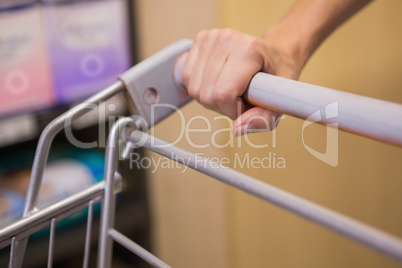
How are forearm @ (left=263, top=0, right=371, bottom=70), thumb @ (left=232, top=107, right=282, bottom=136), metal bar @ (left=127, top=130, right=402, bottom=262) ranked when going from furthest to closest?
forearm @ (left=263, top=0, right=371, bottom=70), thumb @ (left=232, top=107, right=282, bottom=136), metal bar @ (left=127, top=130, right=402, bottom=262)

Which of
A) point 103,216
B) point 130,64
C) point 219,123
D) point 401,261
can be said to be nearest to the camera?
point 401,261

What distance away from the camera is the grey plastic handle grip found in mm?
369

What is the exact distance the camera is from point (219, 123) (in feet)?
4.21

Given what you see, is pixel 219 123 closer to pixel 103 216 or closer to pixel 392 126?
pixel 103 216

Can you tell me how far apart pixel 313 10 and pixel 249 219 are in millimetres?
831

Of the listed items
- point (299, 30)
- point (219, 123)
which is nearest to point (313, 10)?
point (299, 30)

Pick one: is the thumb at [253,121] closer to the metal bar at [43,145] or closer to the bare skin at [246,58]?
the bare skin at [246,58]

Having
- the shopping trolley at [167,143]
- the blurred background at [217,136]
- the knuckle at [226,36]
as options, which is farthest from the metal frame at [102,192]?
the blurred background at [217,136]

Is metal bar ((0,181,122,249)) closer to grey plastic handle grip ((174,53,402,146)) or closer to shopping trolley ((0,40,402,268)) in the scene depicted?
shopping trolley ((0,40,402,268))

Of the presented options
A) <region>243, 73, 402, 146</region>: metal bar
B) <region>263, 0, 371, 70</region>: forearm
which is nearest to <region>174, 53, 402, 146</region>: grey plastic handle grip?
<region>243, 73, 402, 146</region>: metal bar

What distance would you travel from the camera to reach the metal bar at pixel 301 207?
1.05 ft

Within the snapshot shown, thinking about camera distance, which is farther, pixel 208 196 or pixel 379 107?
pixel 208 196

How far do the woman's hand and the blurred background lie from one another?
2.27 feet

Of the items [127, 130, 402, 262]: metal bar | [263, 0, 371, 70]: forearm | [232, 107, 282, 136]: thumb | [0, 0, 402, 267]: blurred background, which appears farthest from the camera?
[0, 0, 402, 267]: blurred background
